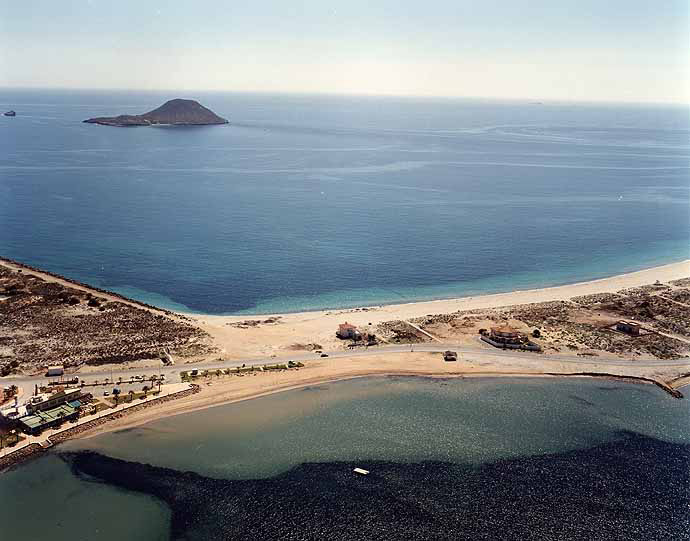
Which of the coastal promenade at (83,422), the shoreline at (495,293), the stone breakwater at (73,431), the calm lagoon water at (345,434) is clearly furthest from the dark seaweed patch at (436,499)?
the shoreline at (495,293)

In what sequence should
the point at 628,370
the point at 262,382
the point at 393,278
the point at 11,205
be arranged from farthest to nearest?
the point at 11,205 → the point at 393,278 → the point at 628,370 → the point at 262,382

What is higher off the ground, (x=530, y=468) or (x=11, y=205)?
(x=11, y=205)

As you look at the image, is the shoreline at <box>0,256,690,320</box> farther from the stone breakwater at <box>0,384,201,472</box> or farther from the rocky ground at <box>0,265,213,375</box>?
the stone breakwater at <box>0,384,201,472</box>

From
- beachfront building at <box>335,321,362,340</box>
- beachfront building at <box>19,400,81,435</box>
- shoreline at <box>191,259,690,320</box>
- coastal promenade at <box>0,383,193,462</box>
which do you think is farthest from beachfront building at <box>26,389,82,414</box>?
beachfront building at <box>335,321,362,340</box>

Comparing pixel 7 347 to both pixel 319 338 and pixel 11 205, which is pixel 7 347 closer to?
pixel 319 338

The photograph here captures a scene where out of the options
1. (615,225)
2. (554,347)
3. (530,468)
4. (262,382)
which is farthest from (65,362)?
(615,225)

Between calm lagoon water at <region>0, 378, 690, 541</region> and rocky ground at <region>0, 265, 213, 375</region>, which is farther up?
rocky ground at <region>0, 265, 213, 375</region>

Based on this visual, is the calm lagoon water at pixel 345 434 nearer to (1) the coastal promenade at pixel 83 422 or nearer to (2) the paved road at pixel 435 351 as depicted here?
(1) the coastal promenade at pixel 83 422

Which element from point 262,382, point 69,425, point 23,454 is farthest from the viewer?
point 262,382
